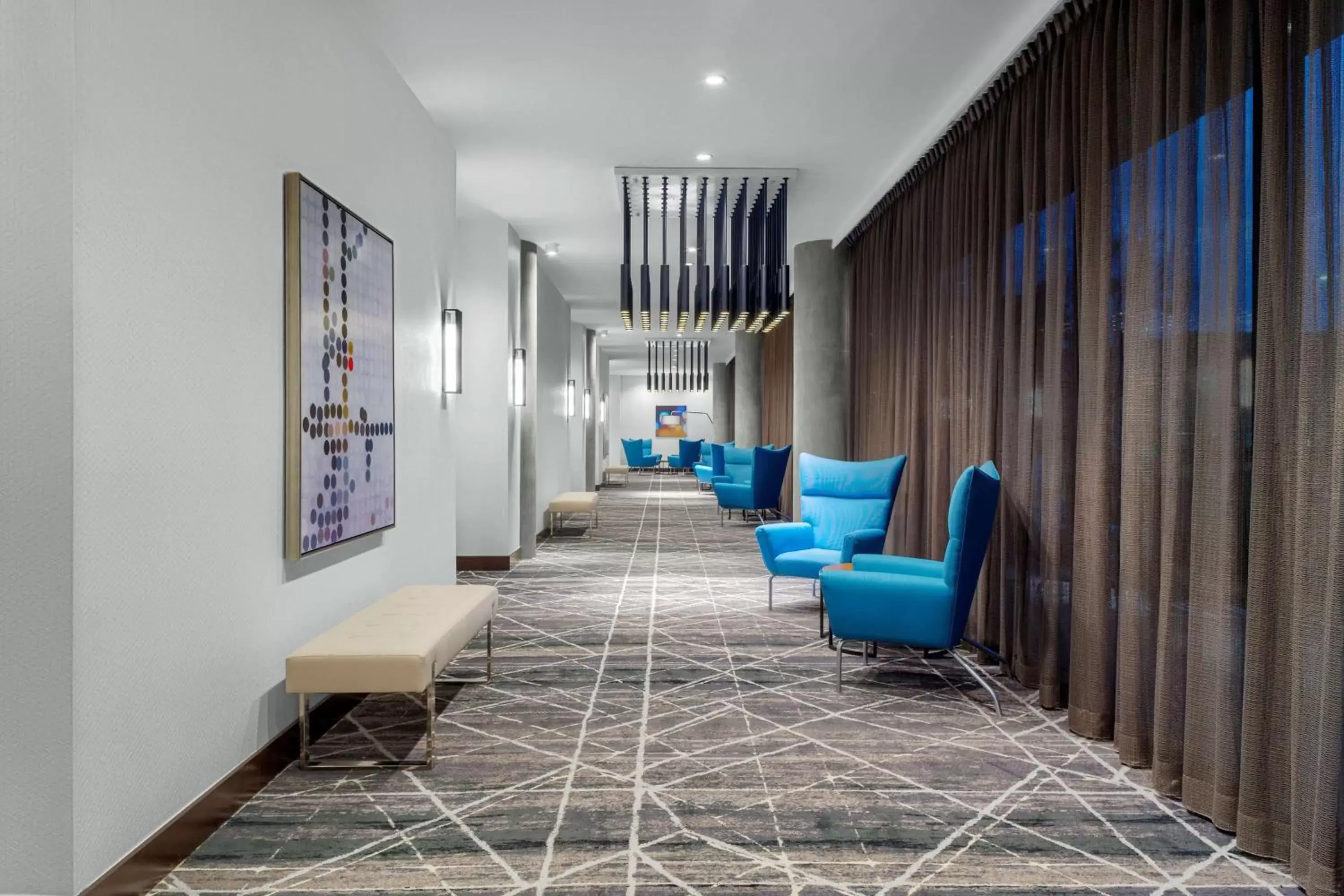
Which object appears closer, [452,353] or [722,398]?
[452,353]

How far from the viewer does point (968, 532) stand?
3781mm

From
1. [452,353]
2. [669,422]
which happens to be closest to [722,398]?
[669,422]

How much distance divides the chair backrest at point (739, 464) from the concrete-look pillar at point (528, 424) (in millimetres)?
4646

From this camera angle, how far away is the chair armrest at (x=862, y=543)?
5.10 m

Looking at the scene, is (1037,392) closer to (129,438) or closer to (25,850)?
(129,438)

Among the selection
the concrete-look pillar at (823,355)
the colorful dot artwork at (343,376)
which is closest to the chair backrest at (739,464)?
the concrete-look pillar at (823,355)

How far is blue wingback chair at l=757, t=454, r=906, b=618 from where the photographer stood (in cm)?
560

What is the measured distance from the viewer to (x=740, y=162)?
19.8 feet

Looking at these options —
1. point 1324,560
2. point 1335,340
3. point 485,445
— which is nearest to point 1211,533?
point 1324,560

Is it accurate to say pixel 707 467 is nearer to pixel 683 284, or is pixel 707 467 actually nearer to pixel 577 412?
pixel 577 412

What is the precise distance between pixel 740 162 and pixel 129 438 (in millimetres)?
4588

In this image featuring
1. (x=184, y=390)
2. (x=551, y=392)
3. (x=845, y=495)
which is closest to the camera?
(x=184, y=390)

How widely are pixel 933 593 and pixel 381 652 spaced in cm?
220

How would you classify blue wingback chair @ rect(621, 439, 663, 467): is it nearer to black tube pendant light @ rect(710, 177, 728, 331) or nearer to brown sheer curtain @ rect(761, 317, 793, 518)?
brown sheer curtain @ rect(761, 317, 793, 518)
